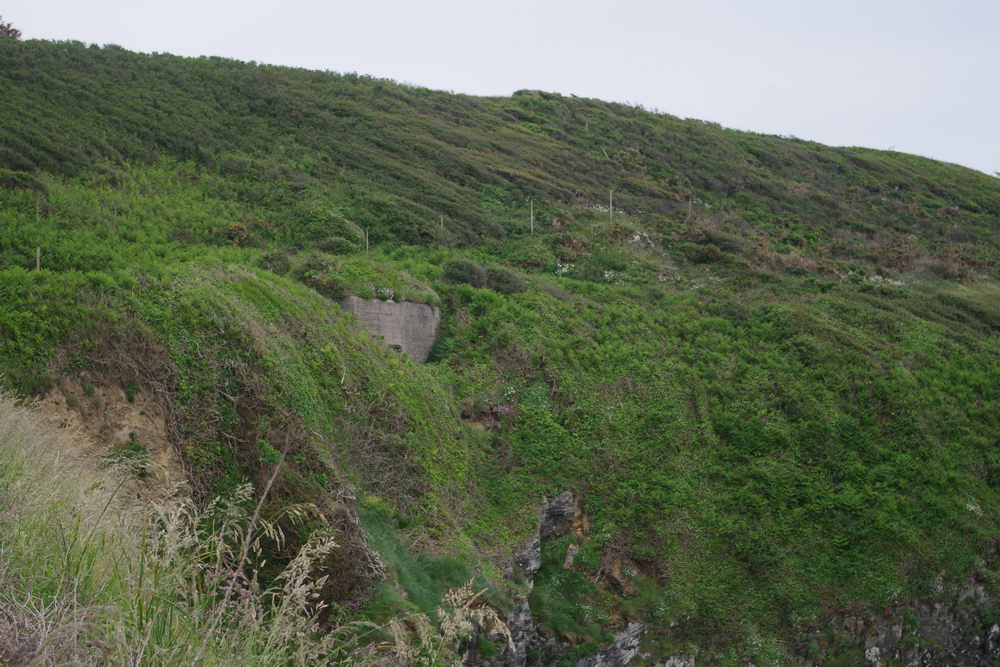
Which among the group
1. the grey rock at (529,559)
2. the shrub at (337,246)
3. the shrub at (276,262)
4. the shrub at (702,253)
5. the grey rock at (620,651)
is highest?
the shrub at (702,253)

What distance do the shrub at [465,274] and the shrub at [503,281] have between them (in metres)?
0.20

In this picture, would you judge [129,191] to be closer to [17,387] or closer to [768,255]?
[17,387]

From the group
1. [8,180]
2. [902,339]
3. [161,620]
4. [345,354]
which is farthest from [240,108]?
[161,620]

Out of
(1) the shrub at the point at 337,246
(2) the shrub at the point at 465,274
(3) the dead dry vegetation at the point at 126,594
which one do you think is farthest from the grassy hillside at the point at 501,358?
(3) the dead dry vegetation at the point at 126,594

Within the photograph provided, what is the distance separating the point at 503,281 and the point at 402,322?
12.9ft

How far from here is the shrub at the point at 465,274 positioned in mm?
19125

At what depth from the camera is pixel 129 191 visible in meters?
19.4

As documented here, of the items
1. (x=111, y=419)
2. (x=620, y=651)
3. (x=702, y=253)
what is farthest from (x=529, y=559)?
(x=702, y=253)

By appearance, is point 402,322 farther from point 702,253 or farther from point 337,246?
point 702,253

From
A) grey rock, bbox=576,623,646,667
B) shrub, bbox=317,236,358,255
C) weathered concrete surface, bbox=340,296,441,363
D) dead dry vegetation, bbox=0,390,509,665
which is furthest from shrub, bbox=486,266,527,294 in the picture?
dead dry vegetation, bbox=0,390,509,665

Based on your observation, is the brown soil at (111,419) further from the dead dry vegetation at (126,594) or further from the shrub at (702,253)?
the shrub at (702,253)

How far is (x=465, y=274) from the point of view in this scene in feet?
63.0

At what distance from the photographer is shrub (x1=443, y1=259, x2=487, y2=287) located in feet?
62.7

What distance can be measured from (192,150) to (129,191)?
5.07 m
